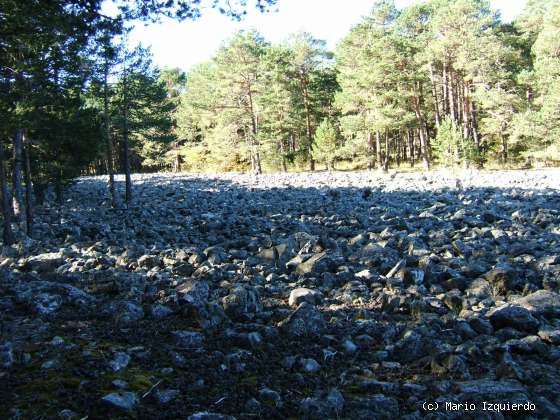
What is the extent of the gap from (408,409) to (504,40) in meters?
46.3

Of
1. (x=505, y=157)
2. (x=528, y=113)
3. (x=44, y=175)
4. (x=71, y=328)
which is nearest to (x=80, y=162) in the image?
(x=44, y=175)

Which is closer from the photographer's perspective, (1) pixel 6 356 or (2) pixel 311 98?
(1) pixel 6 356

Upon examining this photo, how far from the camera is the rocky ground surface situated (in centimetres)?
377

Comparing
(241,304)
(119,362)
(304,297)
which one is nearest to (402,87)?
(304,297)

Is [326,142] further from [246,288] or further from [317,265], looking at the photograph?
[246,288]

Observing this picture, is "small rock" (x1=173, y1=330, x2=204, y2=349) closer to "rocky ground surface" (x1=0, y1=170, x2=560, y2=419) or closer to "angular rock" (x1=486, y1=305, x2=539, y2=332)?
"rocky ground surface" (x1=0, y1=170, x2=560, y2=419)

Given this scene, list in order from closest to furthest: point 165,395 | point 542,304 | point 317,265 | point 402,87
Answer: point 165,395 → point 542,304 → point 317,265 → point 402,87

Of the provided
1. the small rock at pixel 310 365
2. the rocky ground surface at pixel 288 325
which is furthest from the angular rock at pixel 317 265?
the small rock at pixel 310 365

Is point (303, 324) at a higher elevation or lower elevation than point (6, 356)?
lower

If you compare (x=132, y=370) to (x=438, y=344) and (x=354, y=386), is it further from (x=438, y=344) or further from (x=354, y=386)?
(x=438, y=344)

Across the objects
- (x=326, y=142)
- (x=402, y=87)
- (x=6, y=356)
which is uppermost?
(x=402, y=87)

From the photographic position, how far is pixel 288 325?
5.46 m

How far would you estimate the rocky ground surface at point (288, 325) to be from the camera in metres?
3.77

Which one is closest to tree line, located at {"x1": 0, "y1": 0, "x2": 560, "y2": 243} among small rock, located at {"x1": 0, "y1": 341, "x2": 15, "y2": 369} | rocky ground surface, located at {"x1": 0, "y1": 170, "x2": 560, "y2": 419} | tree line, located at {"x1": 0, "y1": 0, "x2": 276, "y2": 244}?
tree line, located at {"x1": 0, "y1": 0, "x2": 276, "y2": 244}
